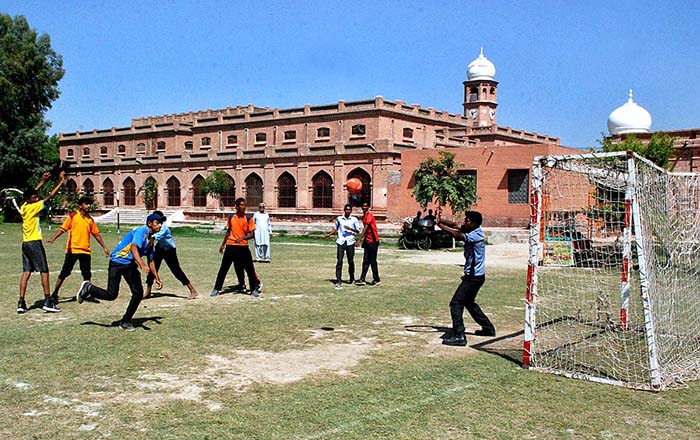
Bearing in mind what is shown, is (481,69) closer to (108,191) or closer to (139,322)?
(108,191)

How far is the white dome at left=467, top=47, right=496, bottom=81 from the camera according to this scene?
208 ft

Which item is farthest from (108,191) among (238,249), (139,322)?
(139,322)

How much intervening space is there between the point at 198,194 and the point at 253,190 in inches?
246

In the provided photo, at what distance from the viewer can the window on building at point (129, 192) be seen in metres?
55.9

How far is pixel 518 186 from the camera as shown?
109 ft

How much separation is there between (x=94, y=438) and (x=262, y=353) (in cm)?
299

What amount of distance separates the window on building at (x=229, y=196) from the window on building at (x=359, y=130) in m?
9.80

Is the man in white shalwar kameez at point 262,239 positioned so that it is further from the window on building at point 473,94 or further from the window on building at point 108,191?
the window on building at point 473,94

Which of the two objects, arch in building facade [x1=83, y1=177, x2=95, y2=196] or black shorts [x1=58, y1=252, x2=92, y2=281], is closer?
black shorts [x1=58, y1=252, x2=92, y2=281]

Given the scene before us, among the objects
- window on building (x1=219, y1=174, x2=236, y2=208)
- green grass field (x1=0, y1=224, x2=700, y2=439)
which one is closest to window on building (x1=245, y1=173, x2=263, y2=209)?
window on building (x1=219, y1=174, x2=236, y2=208)

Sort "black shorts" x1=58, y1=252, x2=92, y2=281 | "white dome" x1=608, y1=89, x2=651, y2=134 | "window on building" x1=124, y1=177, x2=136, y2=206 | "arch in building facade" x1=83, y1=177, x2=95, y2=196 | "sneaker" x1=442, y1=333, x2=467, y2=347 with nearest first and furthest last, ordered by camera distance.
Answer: "sneaker" x1=442, y1=333, x2=467, y2=347 → "black shorts" x1=58, y1=252, x2=92, y2=281 → "white dome" x1=608, y1=89, x2=651, y2=134 → "window on building" x1=124, y1=177, x2=136, y2=206 → "arch in building facade" x1=83, y1=177, x2=95, y2=196

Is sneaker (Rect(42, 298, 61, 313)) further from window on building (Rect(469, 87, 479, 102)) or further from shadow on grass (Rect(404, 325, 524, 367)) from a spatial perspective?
window on building (Rect(469, 87, 479, 102))

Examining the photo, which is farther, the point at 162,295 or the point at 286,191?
the point at 286,191

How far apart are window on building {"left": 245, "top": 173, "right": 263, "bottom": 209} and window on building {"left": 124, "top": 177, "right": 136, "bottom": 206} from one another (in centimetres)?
1390
